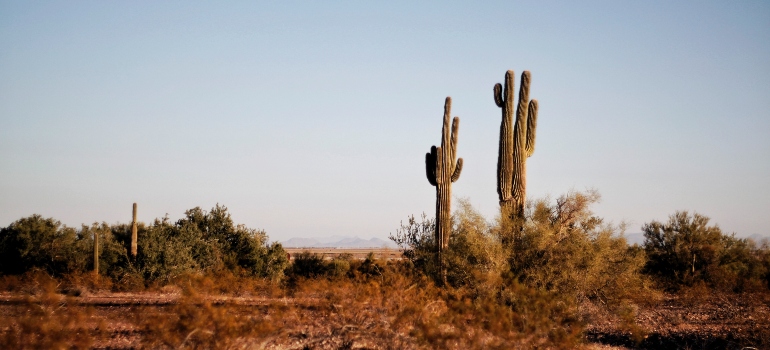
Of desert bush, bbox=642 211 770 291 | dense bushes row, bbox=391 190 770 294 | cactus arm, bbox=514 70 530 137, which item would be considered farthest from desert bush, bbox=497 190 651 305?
desert bush, bbox=642 211 770 291

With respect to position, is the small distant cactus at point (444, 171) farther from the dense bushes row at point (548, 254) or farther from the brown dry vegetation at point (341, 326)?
the brown dry vegetation at point (341, 326)

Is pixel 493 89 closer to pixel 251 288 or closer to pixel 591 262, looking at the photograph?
pixel 591 262

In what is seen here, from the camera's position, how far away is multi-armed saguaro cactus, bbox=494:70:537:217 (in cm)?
1681

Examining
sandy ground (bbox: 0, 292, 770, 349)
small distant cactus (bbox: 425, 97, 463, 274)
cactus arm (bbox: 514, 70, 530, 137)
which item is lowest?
sandy ground (bbox: 0, 292, 770, 349)

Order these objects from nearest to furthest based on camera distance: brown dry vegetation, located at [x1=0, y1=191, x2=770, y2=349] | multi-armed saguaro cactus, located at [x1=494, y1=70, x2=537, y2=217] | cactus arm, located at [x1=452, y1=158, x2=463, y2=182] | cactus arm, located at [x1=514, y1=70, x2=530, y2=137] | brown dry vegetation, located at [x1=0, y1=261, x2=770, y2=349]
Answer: brown dry vegetation, located at [x1=0, y1=261, x2=770, y2=349] < brown dry vegetation, located at [x1=0, y1=191, x2=770, y2=349] < multi-armed saguaro cactus, located at [x1=494, y1=70, x2=537, y2=217] < cactus arm, located at [x1=514, y1=70, x2=530, y2=137] < cactus arm, located at [x1=452, y1=158, x2=463, y2=182]

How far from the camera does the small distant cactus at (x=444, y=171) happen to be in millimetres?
17484

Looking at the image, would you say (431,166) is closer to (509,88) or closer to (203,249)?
(509,88)

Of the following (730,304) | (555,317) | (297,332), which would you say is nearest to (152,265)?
(297,332)

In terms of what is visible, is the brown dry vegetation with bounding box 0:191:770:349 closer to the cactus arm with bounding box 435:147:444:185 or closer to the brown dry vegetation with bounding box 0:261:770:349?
the brown dry vegetation with bounding box 0:261:770:349

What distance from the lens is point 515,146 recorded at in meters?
17.3

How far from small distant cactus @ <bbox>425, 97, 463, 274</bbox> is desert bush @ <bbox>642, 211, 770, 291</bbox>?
10723mm

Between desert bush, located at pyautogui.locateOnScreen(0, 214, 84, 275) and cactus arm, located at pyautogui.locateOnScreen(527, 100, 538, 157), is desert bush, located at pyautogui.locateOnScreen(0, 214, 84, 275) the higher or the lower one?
the lower one

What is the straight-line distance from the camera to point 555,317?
1109 cm

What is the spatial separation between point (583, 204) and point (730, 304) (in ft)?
19.1
